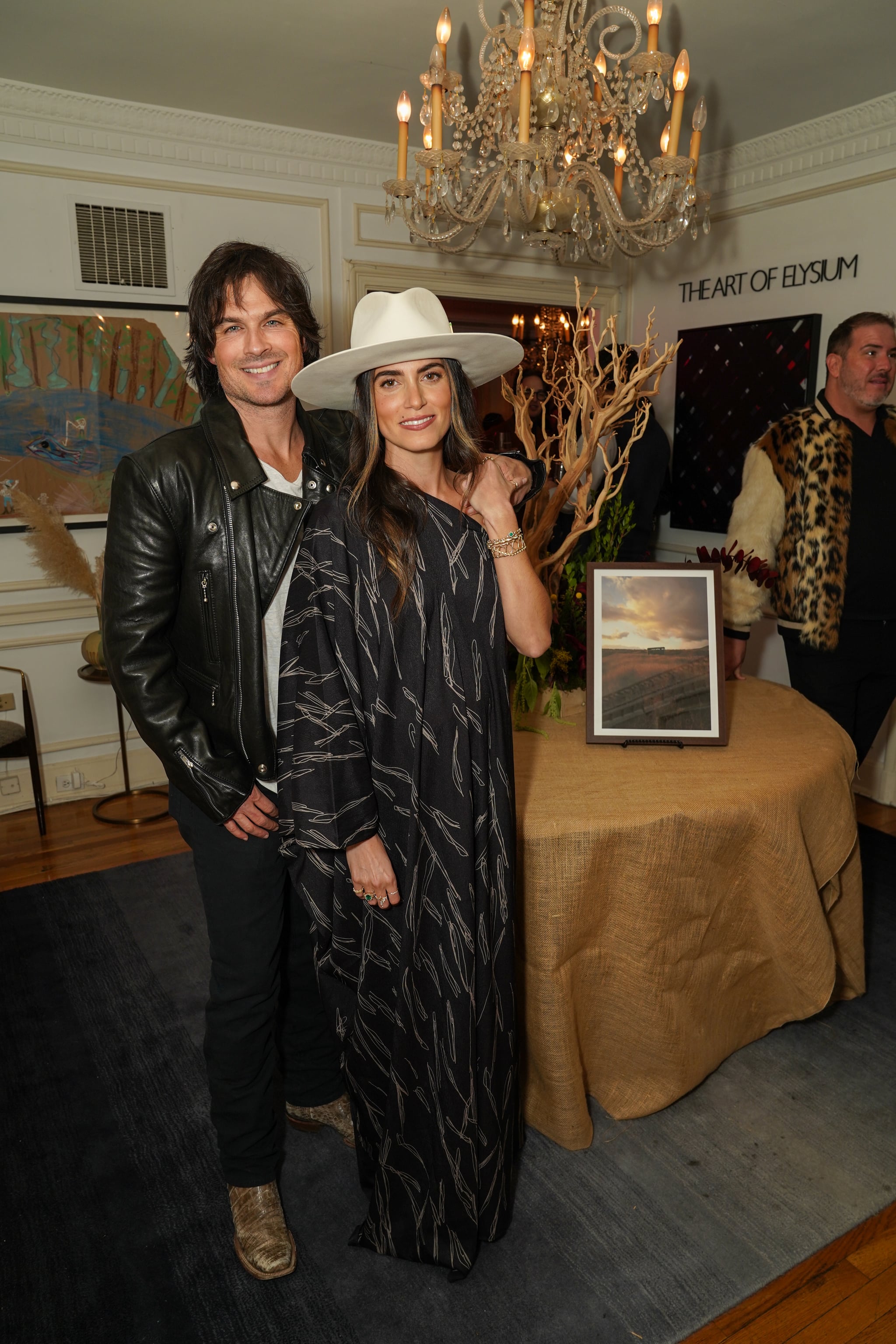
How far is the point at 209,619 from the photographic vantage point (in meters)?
1.60

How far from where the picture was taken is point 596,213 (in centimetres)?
476

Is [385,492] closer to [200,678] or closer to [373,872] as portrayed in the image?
[200,678]

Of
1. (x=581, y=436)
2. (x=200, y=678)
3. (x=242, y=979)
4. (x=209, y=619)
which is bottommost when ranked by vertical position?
(x=242, y=979)

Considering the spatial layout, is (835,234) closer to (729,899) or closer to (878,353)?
(878,353)

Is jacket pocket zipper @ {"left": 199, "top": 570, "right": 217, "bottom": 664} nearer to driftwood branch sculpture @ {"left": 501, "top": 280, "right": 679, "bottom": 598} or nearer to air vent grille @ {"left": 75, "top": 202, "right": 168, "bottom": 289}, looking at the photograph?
driftwood branch sculpture @ {"left": 501, "top": 280, "right": 679, "bottom": 598}

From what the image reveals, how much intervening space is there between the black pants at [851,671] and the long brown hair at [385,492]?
195cm

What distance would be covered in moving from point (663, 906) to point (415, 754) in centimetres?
69

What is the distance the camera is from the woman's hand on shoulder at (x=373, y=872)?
1.53m

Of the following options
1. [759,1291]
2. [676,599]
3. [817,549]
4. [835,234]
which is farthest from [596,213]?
[759,1291]

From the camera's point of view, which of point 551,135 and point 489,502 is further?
point 551,135

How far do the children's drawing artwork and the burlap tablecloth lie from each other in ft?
8.61

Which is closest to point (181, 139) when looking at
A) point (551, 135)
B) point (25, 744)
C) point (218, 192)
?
point (218, 192)

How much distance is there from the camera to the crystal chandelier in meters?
2.22

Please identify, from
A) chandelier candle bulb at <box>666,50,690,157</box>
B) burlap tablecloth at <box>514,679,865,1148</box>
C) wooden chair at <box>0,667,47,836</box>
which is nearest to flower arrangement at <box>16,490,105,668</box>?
wooden chair at <box>0,667,47,836</box>
